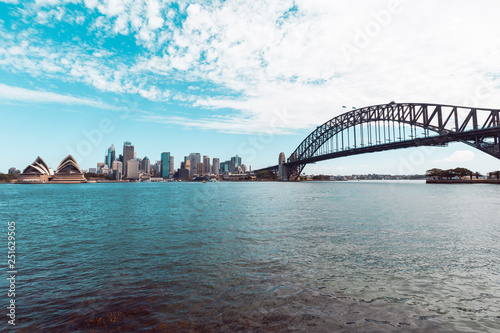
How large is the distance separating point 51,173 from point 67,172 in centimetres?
1654

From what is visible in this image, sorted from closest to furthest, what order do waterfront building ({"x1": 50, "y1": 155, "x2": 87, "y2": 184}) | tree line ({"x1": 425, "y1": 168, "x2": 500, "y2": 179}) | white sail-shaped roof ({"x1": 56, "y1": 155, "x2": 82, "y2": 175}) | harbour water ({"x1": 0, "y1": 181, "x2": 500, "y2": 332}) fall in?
harbour water ({"x1": 0, "y1": 181, "x2": 500, "y2": 332}), tree line ({"x1": 425, "y1": 168, "x2": 500, "y2": 179}), white sail-shaped roof ({"x1": 56, "y1": 155, "x2": 82, "y2": 175}), waterfront building ({"x1": 50, "y1": 155, "x2": 87, "y2": 184})

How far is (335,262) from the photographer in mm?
10062

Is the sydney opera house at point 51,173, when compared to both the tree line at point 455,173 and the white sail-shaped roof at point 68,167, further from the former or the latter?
the tree line at point 455,173

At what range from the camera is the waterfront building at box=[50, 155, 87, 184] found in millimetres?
172000

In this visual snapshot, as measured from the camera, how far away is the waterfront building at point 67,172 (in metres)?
172

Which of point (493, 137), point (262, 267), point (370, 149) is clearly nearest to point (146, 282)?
point (262, 267)

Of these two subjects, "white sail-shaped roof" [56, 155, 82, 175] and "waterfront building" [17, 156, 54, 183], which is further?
"white sail-shaped roof" [56, 155, 82, 175]

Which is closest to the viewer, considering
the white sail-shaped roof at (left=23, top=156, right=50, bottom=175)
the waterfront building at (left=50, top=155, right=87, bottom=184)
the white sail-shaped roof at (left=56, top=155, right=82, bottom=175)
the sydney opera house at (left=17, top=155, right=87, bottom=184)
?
the white sail-shaped roof at (left=23, top=156, right=50, bottom=175)

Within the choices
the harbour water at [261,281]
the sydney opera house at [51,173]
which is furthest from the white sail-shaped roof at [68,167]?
the harbour water at [261,281]

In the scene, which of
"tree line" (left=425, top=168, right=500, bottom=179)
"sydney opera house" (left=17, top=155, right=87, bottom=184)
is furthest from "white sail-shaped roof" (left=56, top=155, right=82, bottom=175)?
"tree line" (left=425, top=168, right=500, bottom=179)

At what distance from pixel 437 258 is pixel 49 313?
42.4 feet

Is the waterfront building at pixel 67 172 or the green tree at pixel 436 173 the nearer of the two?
the green tree at pixel 436 173

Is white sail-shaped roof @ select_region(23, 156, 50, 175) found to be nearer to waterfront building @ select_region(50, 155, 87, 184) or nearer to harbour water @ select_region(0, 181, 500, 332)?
waterfront building @ select_region(50, 155, 87, 184)

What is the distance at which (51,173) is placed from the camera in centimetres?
→ 18138
